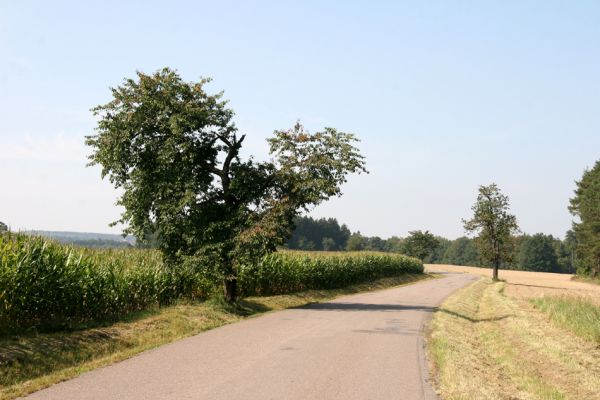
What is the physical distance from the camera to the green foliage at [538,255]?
150125 mm

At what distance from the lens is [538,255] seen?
151m

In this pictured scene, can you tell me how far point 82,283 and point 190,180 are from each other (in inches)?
268

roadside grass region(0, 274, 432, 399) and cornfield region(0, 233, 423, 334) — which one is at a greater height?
cornfield region(0, 233, 423, 334)

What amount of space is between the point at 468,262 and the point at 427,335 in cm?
17901

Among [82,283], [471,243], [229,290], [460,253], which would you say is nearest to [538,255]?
[471,243]

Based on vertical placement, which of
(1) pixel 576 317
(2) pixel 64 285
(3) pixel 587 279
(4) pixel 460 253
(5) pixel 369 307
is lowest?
(5) pixel 369 307

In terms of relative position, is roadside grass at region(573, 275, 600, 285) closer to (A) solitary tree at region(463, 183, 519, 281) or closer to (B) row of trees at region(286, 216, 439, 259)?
(A) solitary tree at region(463, 183, 519, 281)

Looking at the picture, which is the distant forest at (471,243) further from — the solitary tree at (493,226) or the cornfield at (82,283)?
the cornfield at (82,283)

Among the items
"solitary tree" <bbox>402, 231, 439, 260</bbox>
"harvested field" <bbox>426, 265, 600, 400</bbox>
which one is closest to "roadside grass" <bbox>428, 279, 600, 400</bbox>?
"harvested field" <bbox>426, 265, 600, 400</bbox>

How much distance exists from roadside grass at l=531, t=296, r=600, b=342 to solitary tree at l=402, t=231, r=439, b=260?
2435 inches

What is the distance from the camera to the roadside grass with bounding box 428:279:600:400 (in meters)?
8.82

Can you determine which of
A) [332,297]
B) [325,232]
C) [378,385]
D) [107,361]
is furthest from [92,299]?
[325,232]

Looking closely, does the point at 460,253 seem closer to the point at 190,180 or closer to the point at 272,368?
the point at 190,180

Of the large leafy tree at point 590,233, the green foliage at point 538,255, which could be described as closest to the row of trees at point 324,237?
the green foliage at point 538,255
